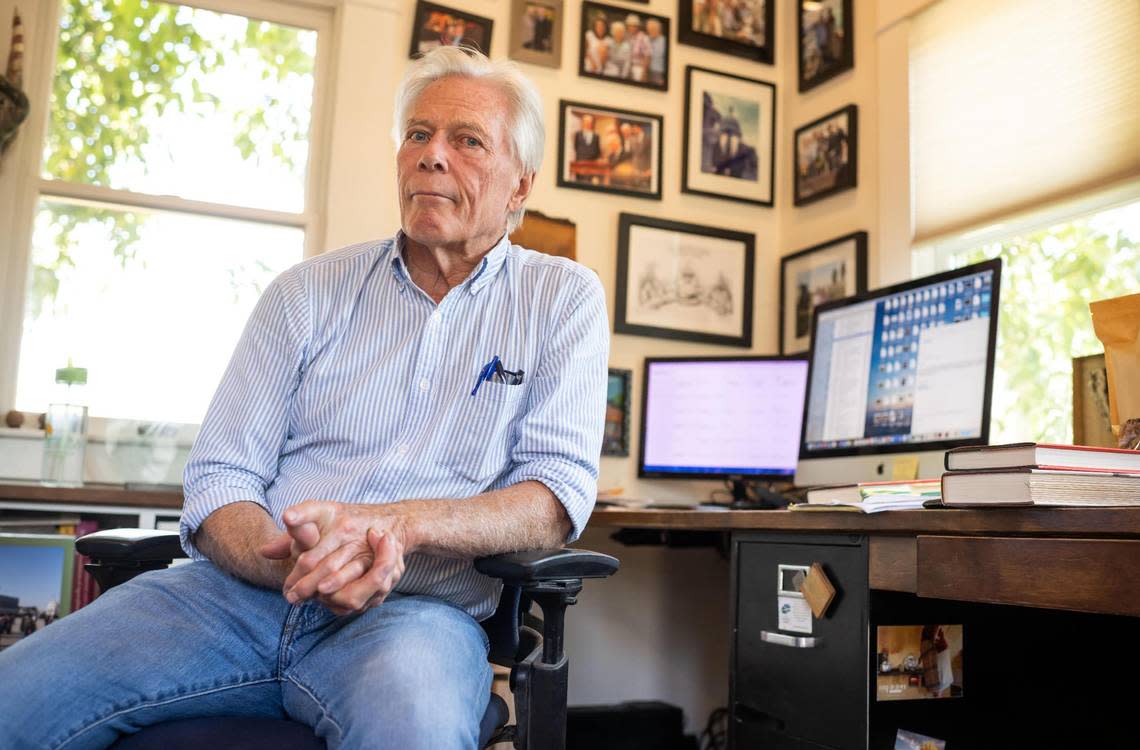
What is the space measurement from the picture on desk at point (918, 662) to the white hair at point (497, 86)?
0.89 metres

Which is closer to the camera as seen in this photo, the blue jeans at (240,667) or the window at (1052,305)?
the blue jeans at (240,667)

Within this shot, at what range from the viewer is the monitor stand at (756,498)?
88.9 inches

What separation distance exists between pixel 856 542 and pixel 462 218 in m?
0.77

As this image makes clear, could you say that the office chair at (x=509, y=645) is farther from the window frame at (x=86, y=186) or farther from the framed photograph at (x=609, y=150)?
the framed photograph at (x=609, y=150)

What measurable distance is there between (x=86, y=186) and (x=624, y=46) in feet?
5.25

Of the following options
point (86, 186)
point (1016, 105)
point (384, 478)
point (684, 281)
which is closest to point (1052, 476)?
point (384, 478)

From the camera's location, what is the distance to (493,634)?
139 centimetres

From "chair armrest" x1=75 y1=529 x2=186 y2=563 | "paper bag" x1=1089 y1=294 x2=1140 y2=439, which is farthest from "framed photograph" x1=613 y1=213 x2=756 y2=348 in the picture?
"chair armrest" x1=75 y1=529 x2=186 y2=563

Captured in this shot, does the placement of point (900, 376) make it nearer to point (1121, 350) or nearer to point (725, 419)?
point (1121, 350)

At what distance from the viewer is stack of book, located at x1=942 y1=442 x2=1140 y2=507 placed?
110 centimetres

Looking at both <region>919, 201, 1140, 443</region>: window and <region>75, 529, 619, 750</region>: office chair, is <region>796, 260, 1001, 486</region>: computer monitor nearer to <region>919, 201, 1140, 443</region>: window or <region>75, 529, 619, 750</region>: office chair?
<region>919, 201, 1140, 443</region>: window

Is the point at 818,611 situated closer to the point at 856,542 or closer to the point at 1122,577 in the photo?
the point at 856,542

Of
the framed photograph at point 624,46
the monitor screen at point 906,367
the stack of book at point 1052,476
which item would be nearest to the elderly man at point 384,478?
the stack of book at point 1052,476

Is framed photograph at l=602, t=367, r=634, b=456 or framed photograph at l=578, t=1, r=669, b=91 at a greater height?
framed photograph at l=578, t=1, r=669, b=91
